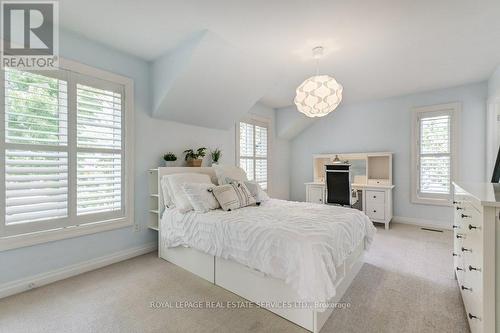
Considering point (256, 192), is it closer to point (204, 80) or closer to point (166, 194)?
point (166, 194)

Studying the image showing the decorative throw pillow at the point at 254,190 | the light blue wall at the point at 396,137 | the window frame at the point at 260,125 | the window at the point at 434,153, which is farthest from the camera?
the window frame at the point at 260,125

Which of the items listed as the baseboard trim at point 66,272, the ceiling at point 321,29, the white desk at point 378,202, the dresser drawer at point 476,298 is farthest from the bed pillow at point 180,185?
the white desk at point 378,202

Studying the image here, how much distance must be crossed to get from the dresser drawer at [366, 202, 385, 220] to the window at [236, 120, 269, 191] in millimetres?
2142

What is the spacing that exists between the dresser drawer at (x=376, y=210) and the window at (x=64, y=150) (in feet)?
13.2

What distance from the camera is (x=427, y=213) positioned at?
165 inches

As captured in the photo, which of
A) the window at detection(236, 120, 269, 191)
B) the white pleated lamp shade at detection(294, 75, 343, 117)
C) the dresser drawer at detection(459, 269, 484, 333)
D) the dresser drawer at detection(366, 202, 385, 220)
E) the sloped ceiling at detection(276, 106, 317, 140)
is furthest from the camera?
the sloped ceiling at detection(276, 106, 317, 140)

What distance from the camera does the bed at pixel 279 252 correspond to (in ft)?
5.06

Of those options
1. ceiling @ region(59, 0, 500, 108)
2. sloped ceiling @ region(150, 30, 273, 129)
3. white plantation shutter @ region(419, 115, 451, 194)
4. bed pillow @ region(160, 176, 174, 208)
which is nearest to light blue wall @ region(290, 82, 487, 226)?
white plantation shutter @ region(419, 115, 451, 194)

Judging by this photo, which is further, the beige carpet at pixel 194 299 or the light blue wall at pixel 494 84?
the light blue wall at pixel 494 84

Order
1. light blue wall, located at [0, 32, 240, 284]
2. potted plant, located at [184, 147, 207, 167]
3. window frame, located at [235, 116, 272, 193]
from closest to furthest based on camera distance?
light blue wall, located at [0, 32, 240, 284] < potted plant, located at [184, 147, 207, 167] < window frame, located at [235, 116, 272, 193]

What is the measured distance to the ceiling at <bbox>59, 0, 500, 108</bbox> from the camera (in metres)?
1.96

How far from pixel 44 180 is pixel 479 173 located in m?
6.07

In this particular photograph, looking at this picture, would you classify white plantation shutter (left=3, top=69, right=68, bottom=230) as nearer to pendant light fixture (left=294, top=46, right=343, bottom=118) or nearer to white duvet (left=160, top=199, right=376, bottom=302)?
white duvet (left=160, top=199, right=376, bottom=302)

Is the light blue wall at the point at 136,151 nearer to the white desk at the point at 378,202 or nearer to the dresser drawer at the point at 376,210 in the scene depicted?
the white desk at the point at 378,202
